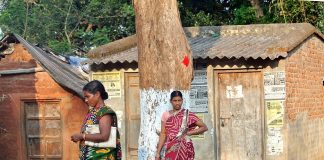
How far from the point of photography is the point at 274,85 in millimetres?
10867

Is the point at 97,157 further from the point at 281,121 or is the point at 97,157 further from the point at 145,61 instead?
the point at 281,121

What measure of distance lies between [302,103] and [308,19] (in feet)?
16.5

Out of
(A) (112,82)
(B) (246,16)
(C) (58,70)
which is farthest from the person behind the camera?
(B) (246,16)

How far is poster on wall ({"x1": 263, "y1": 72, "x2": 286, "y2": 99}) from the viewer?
10758mm

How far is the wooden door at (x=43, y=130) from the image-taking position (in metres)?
12.4

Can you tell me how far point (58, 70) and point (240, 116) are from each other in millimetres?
3852

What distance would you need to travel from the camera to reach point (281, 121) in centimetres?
1083

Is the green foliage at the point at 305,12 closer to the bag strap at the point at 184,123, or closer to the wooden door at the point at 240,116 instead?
the wooden door at the point at 240,116

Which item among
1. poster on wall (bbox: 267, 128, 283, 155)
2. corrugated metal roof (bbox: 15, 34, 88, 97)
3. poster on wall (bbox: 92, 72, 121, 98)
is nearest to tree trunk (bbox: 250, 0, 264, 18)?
corrugated metal roof (bbox: 15, 34, 88, 97)

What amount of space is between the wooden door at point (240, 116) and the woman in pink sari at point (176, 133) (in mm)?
5178

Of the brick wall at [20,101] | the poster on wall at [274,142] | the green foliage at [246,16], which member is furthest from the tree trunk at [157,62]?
the green foliage at [246,16]

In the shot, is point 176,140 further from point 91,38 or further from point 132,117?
point 91,38

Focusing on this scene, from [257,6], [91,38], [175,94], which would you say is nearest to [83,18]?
[91,38]

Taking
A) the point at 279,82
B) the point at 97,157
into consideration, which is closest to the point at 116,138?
the point at 97,157
